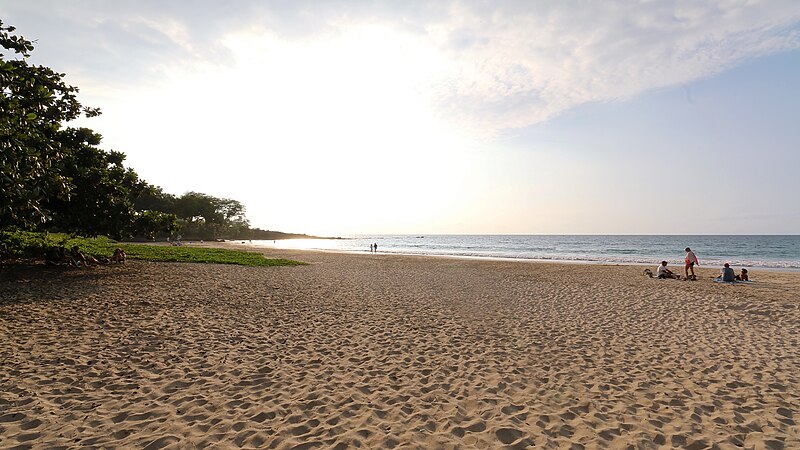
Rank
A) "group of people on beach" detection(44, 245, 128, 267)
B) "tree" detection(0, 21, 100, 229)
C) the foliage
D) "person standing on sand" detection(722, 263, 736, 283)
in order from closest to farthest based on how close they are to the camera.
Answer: "tree" detection(0, 21, 100, 229)
"group of people on beach" detection(44, 245, 128, 267)
"person standing on sand" detection(722, 263, 736, 283)
the foliage

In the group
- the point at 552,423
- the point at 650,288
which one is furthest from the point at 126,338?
the point at 650,288

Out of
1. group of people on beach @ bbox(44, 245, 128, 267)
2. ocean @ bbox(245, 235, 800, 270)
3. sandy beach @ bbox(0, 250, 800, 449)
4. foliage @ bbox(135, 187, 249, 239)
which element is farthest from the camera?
foliage @ bbox(135, 187, 249, 239)

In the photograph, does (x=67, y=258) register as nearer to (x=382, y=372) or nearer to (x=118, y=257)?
(x=118, y=257)

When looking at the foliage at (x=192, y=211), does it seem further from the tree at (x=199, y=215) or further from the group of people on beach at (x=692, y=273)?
the group of people on beach at (x=692, y=273)

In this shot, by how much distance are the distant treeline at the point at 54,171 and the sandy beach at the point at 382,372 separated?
8.80 feet

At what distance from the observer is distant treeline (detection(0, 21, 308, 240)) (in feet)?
28.4

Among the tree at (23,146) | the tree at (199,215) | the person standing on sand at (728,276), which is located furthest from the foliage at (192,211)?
the person standing on sand at (728,276)

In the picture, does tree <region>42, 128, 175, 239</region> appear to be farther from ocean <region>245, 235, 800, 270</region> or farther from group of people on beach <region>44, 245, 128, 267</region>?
ocean <region>245, 235, 800, 270</region>

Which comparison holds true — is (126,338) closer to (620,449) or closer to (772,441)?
(620,449)

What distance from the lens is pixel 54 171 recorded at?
36.7ft

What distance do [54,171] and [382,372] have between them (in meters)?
11.3

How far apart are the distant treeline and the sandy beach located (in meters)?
2.68

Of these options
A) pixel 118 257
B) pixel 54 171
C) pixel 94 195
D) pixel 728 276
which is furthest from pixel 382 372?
pixel 728 276

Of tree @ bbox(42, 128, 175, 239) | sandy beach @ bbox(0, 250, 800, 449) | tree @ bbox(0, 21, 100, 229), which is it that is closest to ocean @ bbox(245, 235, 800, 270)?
sandy beach @ bbox(0, 250, 800, 449)
